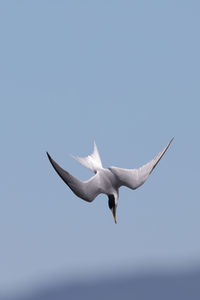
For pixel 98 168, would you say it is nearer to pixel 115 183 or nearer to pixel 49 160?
pixel 115 183

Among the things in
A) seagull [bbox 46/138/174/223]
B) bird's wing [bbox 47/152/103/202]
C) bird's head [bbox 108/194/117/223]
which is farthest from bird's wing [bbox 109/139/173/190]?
bird's wing [bbox 47/152/103/202]

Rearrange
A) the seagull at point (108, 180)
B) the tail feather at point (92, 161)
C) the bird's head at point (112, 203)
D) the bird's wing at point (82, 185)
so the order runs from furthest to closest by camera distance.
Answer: the tail feather at point (92, 161), the bird's head at point (112, 203), the seagull at point (108, 180), the bird's wing at point (82, 185)

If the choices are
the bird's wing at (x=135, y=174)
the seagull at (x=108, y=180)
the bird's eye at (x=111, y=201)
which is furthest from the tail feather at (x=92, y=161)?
the bird's eye at (x=111, y=201)

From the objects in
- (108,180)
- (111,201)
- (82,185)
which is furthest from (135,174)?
(82,185)

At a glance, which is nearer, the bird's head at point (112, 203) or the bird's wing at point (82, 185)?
the bird's wing at point (82, 185)

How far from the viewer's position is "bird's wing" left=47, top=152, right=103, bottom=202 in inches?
818

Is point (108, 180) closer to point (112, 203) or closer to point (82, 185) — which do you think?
point (112, 203)

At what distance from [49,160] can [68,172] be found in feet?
3.36

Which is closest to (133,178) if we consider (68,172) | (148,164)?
(148,164)

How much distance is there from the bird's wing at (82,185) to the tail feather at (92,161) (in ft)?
2.06

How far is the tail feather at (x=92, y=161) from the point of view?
23.6 metres

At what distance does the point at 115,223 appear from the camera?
23.1 metres

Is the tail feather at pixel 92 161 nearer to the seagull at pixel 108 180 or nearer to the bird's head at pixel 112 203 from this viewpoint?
the seagull at pixel 108 180

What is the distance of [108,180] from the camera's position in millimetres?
23016
